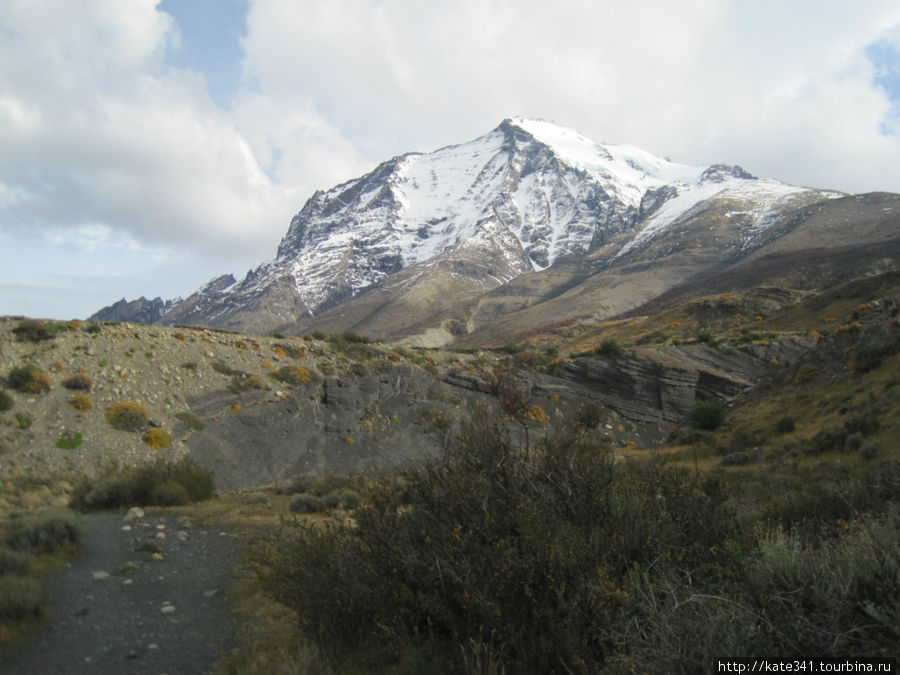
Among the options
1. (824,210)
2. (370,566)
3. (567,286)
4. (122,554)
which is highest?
(824,210)

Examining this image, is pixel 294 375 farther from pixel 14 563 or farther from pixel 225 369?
pixel 14 563

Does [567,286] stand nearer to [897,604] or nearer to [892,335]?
[892,335]

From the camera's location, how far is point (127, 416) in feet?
43.5

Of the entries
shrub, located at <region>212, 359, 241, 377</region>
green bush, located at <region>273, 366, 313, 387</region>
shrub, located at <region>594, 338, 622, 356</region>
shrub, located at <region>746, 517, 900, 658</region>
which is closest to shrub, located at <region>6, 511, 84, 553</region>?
shrub, located at <region>746, 517, 900, 658</region>

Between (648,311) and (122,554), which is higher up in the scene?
(648,311)

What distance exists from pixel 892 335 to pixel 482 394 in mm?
14242

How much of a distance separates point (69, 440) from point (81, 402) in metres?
1.34

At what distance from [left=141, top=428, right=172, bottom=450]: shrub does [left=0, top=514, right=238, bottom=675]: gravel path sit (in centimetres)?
570

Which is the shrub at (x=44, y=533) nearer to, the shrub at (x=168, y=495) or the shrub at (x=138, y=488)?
the shrub at (x=138, y=488)

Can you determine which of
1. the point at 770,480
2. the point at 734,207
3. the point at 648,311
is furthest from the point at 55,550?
the point at 734,207

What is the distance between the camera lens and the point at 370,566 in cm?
368

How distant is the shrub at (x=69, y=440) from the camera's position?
11.8 metres

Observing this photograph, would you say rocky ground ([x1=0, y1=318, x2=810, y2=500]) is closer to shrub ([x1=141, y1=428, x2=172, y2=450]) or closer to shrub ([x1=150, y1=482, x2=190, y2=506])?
shrub ([x1=141, y1=428, x2=172, y2=450])

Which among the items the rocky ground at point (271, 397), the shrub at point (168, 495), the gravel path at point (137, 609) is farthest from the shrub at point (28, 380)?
the gravel path at point (137, 609)
